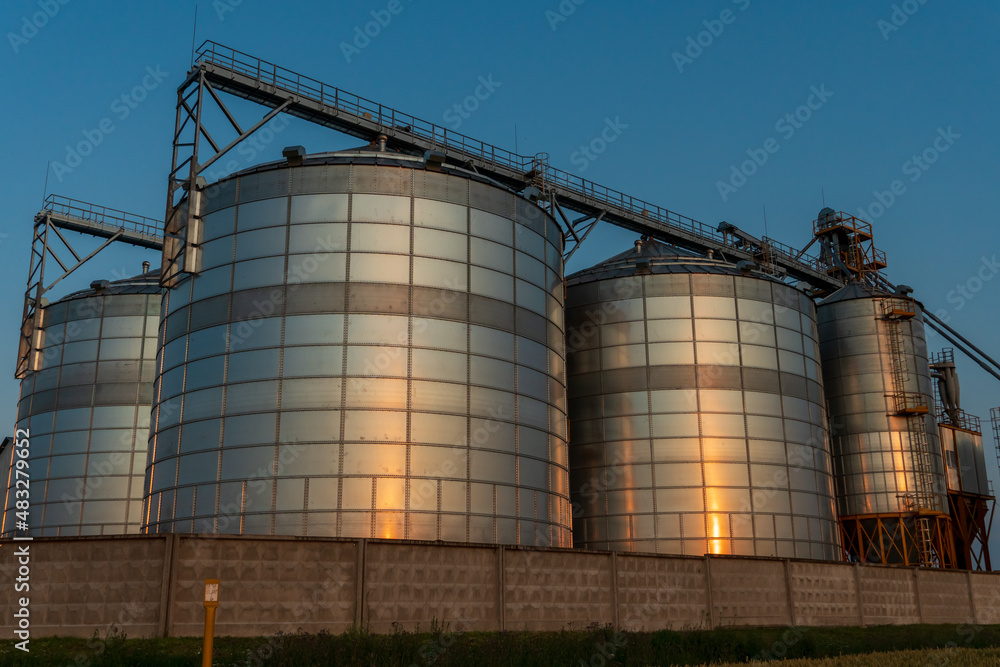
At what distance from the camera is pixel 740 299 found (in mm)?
40531

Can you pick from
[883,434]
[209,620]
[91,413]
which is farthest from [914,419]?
[209,620]

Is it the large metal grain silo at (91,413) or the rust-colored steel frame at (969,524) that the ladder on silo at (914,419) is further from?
the large metal grain silo at (91,413)

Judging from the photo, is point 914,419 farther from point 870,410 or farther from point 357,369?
point 357,369

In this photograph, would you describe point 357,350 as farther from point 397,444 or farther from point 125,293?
point 125,293

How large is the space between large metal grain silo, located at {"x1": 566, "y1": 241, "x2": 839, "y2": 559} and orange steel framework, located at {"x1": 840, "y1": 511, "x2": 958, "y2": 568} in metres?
8.63

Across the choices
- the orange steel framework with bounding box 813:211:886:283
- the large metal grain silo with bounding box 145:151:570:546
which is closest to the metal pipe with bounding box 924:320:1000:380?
the orange steel framework with bounding box 813:211:886:283

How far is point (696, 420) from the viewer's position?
3875 centimetres

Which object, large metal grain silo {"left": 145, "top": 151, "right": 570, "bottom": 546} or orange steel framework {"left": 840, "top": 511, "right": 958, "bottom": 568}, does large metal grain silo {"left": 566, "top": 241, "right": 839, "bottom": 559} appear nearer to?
large metal grain silo {"left": 145, "top": 151, "right": 570, "bottom": 546}

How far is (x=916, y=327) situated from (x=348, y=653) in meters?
44.8

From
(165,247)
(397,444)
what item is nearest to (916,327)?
(397,444)

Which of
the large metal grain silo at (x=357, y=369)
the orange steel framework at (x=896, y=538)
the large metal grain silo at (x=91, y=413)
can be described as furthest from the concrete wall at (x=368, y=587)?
the orange steel framework at (x=896, y=538)

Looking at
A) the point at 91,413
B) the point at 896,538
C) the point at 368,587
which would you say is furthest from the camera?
the point at 896,538

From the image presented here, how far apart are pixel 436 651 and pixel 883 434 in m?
39.1

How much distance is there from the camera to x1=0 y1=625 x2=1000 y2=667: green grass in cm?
1515
